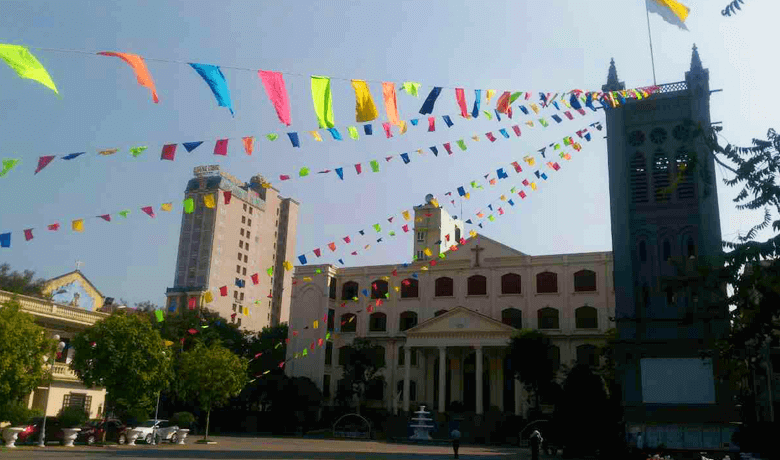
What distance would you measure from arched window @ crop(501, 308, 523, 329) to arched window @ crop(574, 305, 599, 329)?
3.98 m

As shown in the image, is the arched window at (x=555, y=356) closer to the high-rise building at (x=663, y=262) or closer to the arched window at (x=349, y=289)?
the arched window at (x=349, y=289)

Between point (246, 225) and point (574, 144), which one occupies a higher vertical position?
point (246, 225)

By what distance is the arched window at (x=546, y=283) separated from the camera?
157 feet

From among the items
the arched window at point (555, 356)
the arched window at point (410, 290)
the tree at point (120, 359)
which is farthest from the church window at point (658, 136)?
the arched window at point (410, 290)

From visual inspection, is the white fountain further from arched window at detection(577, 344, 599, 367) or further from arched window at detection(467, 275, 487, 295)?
arched window at detection(467, 275, 487, 295)

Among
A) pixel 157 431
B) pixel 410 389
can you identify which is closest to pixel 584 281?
pixel 410 389

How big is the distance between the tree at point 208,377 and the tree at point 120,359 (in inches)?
188

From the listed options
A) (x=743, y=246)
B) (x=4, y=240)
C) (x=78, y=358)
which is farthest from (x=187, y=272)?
(x=743, y=246)

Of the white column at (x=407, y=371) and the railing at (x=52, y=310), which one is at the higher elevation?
the railing at (x=52, y=310)

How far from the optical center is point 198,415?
151ft

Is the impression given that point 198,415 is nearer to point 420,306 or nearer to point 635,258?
point 420,306

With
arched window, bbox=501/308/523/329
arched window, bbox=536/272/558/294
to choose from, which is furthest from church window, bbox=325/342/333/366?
arched window, bbox=536/272/558/294

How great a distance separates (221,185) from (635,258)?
63299 mm

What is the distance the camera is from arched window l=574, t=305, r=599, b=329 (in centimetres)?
4584
